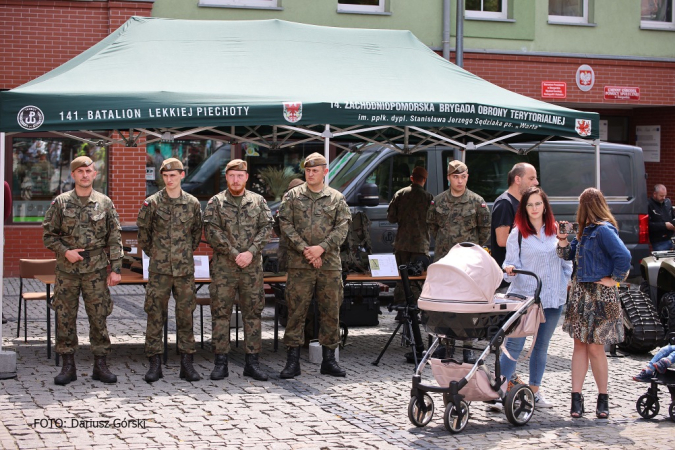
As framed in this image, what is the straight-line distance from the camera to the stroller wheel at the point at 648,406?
24.5 feet

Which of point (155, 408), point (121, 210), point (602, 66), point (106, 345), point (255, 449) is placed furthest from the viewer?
point (602, 66)

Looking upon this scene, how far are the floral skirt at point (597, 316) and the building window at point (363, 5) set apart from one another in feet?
37.4

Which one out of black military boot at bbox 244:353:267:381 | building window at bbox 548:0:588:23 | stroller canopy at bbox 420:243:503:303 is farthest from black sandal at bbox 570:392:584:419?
building window at bbox 548:0:588:23

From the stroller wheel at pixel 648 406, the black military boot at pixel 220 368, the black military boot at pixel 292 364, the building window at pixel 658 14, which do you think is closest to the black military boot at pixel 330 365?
the black military boot at pixel 292 364

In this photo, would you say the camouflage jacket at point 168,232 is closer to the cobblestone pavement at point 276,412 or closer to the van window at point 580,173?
the cobblestone pavement at point 276,412

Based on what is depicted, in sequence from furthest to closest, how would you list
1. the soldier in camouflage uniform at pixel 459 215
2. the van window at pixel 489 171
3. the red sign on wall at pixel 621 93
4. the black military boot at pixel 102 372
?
the red sign on wall at pixel 621 93 < the van window at pixel 489 171 < the soldier in camouflage uniform at pixel 459 215 < the black military boot at pixel 102 372

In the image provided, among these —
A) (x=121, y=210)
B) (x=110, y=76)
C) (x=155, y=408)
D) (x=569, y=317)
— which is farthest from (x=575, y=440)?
(x=121, y=210)

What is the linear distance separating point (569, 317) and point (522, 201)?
3.19 ft

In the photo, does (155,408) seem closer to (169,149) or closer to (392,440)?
(392,440)

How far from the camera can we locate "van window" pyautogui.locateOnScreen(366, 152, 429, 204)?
13.6m

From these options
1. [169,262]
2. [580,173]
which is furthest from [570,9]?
[169,262]

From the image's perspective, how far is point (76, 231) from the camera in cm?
842

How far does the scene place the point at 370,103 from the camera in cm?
946

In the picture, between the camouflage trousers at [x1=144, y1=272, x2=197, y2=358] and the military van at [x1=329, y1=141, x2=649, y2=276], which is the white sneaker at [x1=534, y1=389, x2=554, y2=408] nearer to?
the camouflage trousers at [x1=144, y1=272, x2=197, y2=358]
